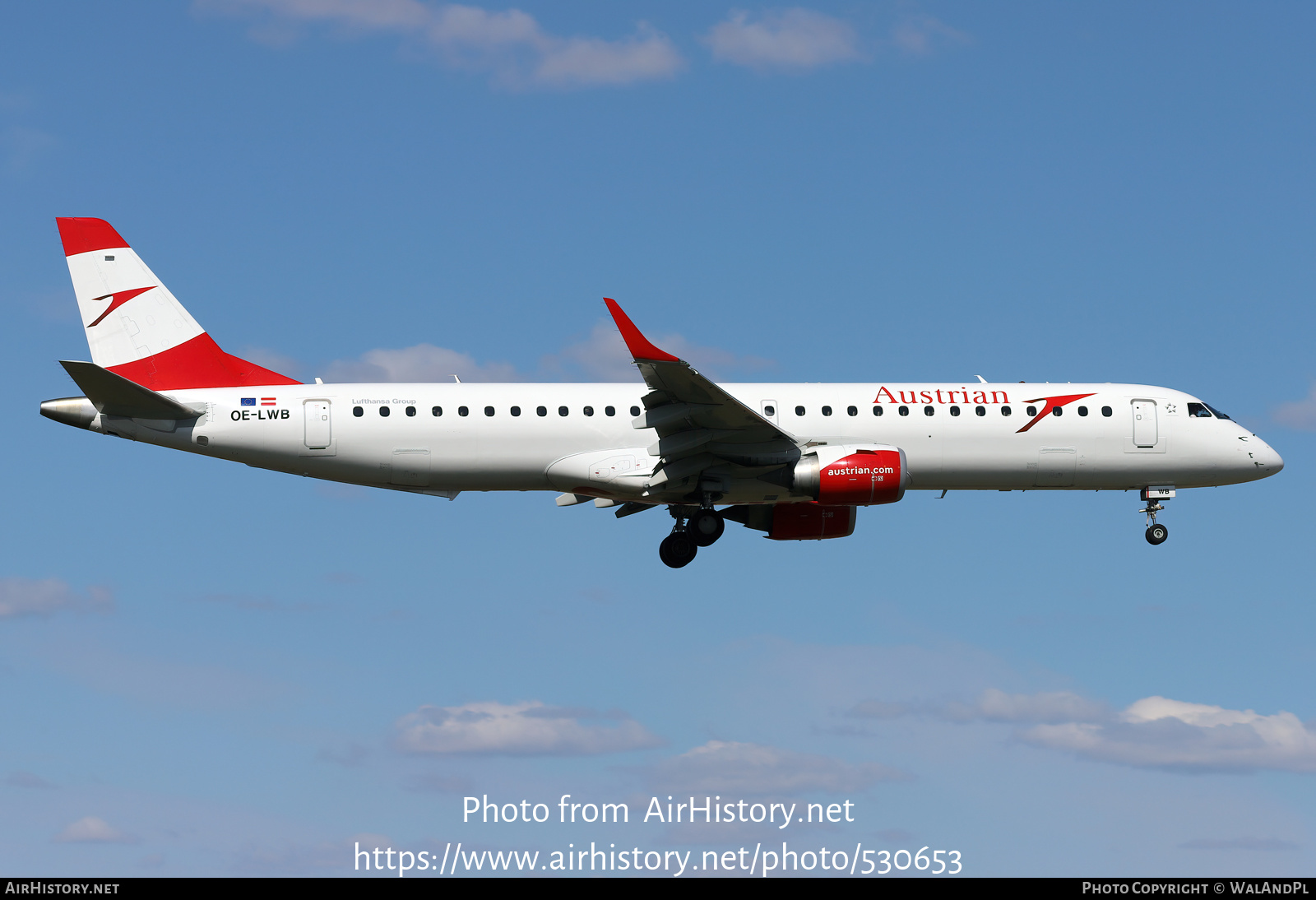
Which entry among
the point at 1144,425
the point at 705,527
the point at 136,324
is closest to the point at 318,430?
the point at 136,324

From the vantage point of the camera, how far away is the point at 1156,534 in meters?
39.3

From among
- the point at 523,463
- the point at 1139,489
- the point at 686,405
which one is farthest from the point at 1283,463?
the point at 523,463

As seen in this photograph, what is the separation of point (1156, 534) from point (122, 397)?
2784 centimetres

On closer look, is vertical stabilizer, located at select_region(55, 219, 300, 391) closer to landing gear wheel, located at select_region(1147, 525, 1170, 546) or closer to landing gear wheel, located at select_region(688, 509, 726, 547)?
landing gear wheel, located at select_region(688, 509, 726, 547)

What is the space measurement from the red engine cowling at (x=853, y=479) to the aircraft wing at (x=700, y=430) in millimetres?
810

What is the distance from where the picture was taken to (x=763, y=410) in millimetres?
36625

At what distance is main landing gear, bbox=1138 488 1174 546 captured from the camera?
39094 mm

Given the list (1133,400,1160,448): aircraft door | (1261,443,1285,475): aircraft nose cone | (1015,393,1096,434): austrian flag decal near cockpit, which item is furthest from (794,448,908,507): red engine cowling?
(1261,443,1285,475): aircraft nose cone

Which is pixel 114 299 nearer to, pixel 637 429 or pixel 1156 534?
pixel 637 429

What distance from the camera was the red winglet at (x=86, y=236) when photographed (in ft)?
123

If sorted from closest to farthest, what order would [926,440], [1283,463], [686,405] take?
[686,405], [926,440], [1283,463]

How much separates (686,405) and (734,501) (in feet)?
13.2

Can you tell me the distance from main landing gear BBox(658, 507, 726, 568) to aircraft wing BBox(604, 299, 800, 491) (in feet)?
6.91

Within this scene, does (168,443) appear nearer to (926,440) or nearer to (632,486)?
(632,486)
